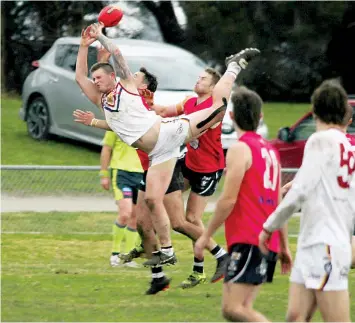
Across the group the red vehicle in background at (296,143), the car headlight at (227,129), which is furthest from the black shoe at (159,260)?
the car headlight at (227,129)

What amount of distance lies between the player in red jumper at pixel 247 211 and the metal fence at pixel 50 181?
25.8 feet

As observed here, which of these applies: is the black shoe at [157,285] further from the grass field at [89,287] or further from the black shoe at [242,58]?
the black shoe at [242,58]

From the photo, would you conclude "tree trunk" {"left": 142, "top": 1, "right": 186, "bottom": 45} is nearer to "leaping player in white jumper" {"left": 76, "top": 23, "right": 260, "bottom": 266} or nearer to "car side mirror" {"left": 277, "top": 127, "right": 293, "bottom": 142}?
"car side mirror" {"left": 277, "top": 127, "right": 293, "bottom": 142}

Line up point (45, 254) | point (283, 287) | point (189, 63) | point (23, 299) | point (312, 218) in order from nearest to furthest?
1. point (312, 218)
2. point (23, 299)
3. point (283, 287)
4. point (45, 254)
5. point (189, 63)

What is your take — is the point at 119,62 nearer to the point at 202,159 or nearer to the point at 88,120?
the point at 88,120

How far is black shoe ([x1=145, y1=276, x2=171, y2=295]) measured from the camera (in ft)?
32.5

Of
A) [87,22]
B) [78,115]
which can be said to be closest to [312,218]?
[78,115]

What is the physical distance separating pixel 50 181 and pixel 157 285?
226 inches

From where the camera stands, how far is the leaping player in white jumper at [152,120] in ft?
32.0

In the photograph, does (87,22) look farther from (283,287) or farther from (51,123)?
(283,287)

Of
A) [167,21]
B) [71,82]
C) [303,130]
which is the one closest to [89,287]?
[303,130]

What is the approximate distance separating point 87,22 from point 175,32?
7.52 feet

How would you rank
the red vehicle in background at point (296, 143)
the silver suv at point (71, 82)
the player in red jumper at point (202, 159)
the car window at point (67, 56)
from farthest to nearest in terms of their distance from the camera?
the car window at point (67, 56) → the silver suv at point (71, 82) → the red vehicle in background at point (296, 143) → the player in red jumper at point (202, 159)

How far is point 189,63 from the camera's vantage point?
20875 mm
